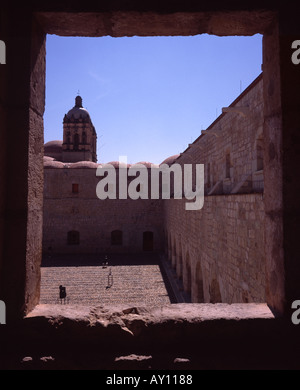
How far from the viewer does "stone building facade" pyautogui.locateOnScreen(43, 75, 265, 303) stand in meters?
5.69

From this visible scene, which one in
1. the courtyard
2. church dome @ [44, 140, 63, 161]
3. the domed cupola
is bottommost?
the courtyard

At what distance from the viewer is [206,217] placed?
9.01 metres

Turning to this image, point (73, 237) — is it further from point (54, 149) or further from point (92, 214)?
point (54, 149)

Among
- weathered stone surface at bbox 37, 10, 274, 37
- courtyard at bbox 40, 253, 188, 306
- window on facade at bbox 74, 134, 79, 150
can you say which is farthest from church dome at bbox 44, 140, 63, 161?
weathered stone surface at bbox 37, 10, 274, 37

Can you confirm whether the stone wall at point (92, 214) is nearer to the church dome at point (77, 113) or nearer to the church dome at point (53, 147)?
the church dome at point (77, 113)

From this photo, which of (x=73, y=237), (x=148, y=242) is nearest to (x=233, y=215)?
(x=148, y=242)

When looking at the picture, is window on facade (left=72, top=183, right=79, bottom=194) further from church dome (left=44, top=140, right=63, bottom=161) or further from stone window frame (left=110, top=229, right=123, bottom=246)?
church dome (left=44, top=140, right=63, bottom=161)

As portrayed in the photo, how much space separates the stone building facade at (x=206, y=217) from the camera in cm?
569

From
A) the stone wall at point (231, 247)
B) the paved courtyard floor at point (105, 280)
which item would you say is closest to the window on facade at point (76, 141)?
the paved courtyard floor at point (105, 280)

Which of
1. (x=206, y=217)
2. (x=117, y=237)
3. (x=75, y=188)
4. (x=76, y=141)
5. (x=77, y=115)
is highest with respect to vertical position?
(x=77, y=115)

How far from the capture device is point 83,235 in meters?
24.0

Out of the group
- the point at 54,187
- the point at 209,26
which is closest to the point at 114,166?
the point at 54,187

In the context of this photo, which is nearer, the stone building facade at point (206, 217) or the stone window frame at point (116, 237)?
the stone building facade at point (206, 217)

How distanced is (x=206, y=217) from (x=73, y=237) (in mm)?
17368
